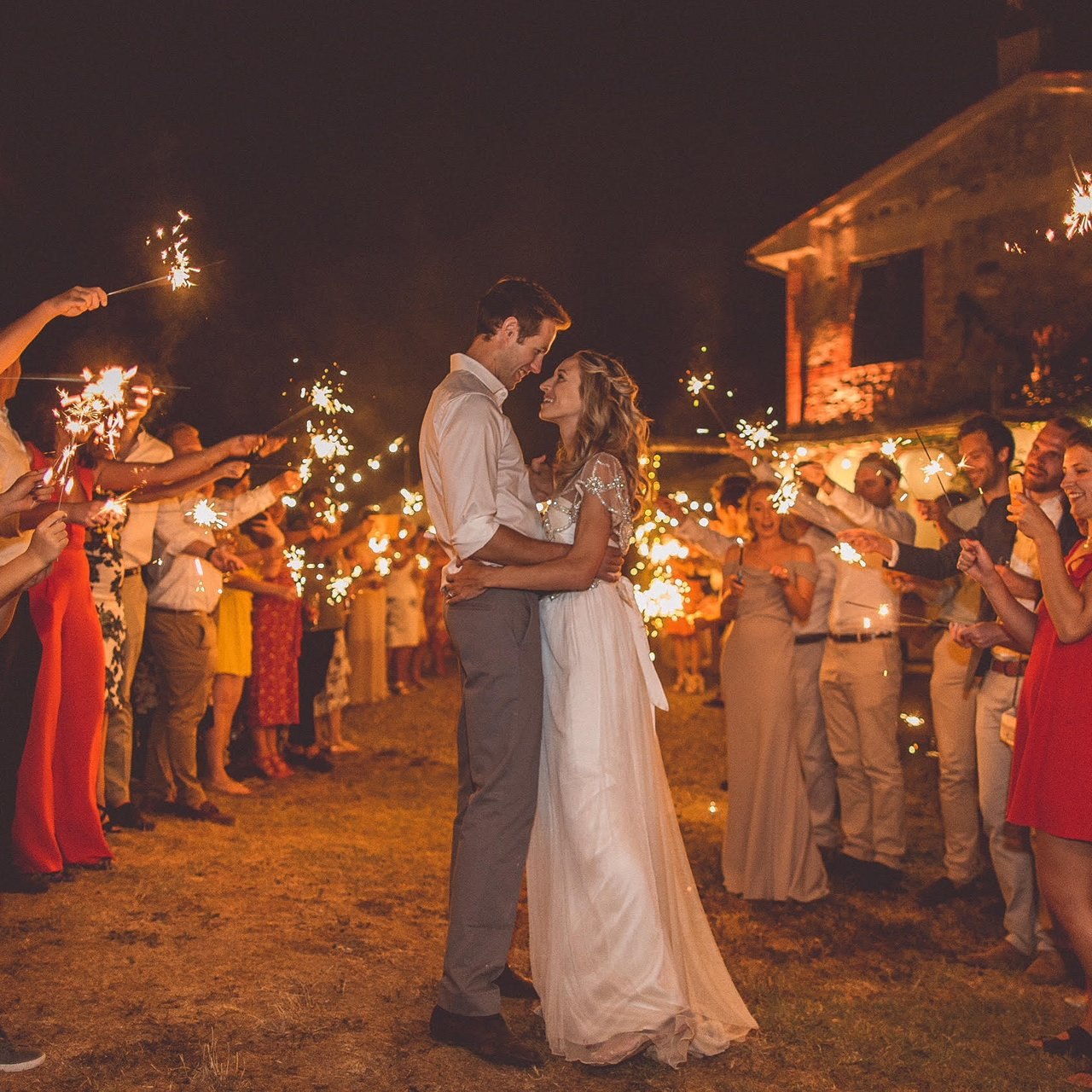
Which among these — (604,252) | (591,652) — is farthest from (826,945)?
(604,252)

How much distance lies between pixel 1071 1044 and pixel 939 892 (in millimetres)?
1994

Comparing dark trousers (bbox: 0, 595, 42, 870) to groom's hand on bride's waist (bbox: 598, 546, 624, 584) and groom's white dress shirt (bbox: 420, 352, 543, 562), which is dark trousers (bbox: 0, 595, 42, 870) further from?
groom's hand on bride's waist (bbox: 598, 546, 624, 584)

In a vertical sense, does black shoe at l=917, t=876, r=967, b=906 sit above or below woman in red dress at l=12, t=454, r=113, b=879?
below

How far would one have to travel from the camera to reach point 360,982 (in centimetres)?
423

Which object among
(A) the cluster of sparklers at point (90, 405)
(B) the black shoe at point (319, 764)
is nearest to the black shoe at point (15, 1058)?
(A) the cluster of sparklers at point (90, 405)

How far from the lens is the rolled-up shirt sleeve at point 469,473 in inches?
144

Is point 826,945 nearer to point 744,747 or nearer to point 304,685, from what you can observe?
point 744,747

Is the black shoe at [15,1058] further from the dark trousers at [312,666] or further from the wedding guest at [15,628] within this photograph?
the dark trousers at [312,666]

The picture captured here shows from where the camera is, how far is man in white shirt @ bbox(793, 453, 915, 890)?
623cm

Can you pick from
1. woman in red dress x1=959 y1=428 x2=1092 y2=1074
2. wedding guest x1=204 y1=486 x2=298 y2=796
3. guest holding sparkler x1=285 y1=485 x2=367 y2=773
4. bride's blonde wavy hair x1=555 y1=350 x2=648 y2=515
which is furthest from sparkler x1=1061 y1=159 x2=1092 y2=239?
guest holding sparkler x1=285 y1=485 x2=367 y2=773

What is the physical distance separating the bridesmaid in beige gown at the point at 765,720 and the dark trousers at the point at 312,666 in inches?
191

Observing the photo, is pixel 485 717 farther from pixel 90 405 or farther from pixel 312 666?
pixel 312 666

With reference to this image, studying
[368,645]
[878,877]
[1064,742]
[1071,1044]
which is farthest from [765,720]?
[368,645]

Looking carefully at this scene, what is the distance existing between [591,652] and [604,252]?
2247 cm
